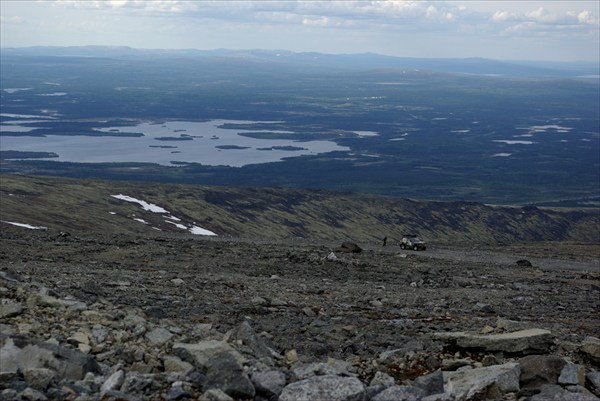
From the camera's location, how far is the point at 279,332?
1290 cm

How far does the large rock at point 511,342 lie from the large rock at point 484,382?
1102mm

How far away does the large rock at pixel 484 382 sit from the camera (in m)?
9.19

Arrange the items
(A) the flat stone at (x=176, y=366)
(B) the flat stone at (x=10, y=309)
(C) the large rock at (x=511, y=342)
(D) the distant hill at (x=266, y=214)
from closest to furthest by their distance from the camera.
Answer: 1. (A) the flat stone at (x=176, y=366)
2. (B) the flat stone at (x=10, y=309)
3. (C) the large rock at (x=511, y=342)
4. (D) the distant hill at (x=266, y=214)

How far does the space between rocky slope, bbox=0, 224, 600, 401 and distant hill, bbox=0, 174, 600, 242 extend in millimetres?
19662

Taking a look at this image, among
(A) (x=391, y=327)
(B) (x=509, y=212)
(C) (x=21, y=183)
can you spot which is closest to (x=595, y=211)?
(B) (x=509, y=212)

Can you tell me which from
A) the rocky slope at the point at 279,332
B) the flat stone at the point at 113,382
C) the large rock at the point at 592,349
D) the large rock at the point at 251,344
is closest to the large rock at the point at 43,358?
the rocky slope at the point at 279,332

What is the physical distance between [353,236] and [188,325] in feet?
198

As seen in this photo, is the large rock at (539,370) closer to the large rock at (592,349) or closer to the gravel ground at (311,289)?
the large rock at (592,349)

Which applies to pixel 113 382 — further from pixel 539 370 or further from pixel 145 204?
pixel 145 204

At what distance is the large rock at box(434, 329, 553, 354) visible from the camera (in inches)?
437

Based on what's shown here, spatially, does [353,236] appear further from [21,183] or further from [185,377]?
[185,377]

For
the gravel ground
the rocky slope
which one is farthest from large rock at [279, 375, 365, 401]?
the gravel ground

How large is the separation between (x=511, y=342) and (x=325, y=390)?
3.51 metres

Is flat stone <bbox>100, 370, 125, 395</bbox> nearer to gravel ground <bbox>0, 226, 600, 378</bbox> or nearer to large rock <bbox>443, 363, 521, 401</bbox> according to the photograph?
gravel ground <bbox>0, 226, 600, 378</bbox>
